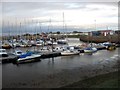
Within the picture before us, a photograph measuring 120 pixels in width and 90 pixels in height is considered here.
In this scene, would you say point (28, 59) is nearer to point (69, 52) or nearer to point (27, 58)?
point (27, 58)

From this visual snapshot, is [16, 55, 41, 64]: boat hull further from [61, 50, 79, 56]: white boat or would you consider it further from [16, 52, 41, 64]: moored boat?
[61, 50, 79, 56]: white boat

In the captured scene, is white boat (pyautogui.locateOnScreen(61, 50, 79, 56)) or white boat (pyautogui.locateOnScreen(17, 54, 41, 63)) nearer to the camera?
white boat (pyautogui.locateOnScreen(17, 54, 41, 63))

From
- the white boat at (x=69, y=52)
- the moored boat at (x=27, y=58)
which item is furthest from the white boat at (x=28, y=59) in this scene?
the white boat at (x=69, y=52)

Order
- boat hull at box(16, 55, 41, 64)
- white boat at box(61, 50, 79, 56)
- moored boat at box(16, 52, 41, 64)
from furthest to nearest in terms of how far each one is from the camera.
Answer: white boat at box(61, 50, 79, 56) → moored boat at box(16, 52, 41, 64) → boat hull at box(16, 55, 41, 64)

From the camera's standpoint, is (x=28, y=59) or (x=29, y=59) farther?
(x=29, y=59)

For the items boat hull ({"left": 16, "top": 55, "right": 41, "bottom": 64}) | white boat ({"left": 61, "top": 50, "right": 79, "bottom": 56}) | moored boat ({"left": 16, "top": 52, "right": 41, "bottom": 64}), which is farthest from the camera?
white boat ({"left": 61, "top": 50, "right": 79, "bottom": 56})

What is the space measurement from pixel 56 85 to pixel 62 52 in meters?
24.6

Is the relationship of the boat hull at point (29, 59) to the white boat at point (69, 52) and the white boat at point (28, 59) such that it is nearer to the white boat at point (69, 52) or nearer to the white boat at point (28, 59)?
the white boat at point (28, 59)

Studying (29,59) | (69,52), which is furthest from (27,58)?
(69,52)

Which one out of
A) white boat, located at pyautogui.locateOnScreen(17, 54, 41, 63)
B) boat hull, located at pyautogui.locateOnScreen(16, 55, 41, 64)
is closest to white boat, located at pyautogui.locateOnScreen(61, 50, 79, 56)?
boat hull, located at pyautogui.locateOnScreen(16, 55, 41, 64)

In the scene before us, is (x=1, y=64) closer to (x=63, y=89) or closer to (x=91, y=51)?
(x=63, y=89)

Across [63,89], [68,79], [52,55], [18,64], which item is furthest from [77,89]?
[52,55]

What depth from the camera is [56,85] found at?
1952 centimetres

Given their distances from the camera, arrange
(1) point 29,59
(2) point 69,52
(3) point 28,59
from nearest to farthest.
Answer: (3) point 28,59, (1) point 29,59, (2) point 69,52
